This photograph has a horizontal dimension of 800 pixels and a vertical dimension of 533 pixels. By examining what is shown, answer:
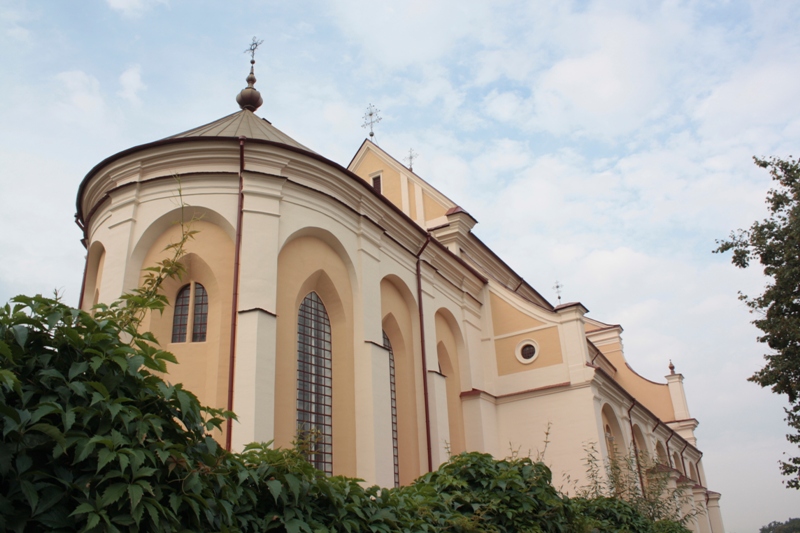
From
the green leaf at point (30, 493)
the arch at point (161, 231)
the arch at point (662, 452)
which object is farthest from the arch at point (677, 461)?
the green leaf at point (30, 493)

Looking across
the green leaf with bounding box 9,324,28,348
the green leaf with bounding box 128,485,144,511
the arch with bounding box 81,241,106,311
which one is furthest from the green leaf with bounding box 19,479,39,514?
the arch with bounding box 81,241,106,311

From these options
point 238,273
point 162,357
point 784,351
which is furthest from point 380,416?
point 784,351

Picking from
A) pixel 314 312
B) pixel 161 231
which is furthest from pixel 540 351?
pixel 161 231

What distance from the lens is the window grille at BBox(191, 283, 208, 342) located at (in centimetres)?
1383

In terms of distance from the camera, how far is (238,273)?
44.3 feet

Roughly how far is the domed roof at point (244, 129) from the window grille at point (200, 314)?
378 centimetres

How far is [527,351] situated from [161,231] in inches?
488

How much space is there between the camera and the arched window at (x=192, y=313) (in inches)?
545

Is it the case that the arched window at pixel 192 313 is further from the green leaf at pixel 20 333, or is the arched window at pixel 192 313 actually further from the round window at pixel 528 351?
the round window at pixel 528 351

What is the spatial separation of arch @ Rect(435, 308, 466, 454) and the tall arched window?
18.7 ft

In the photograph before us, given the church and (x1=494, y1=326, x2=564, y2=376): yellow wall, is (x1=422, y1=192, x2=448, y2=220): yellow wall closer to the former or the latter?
the church

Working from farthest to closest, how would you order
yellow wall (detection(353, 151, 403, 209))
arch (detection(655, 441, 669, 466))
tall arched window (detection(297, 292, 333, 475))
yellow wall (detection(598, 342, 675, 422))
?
yellow wall (detection(598, 342, 675, 422)), arch (detection(655, 441, 669, 466)), yellow wall (detection(353, 151, 403, 209)), tall arched window (detection(297, 292, 333, 475))

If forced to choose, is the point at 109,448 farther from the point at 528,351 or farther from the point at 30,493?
the point at 528,351

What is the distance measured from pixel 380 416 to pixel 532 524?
7586 millimetres
